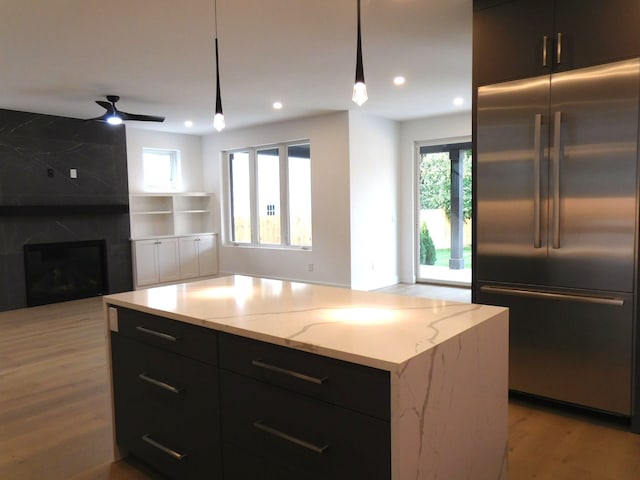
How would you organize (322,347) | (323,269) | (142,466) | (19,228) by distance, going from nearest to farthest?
(322,347) < (142,466) < (19,228) < (323,269)

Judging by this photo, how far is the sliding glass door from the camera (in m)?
7.25

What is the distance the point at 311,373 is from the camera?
1.51m

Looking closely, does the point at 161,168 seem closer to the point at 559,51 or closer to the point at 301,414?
the point at 559,51

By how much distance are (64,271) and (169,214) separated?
203 centimetres

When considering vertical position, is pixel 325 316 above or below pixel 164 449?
above

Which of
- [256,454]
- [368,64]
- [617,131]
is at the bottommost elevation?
[256,454]

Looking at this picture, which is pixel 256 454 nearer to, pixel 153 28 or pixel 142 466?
pixel 142 466

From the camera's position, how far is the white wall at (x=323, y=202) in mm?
6789

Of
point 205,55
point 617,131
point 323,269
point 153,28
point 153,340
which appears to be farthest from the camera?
point 323,269

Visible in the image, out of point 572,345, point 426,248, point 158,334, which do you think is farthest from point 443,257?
point 158,334

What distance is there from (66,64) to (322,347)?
4.15m

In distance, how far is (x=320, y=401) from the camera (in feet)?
4.93

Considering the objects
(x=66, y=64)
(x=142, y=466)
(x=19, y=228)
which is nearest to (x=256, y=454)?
(x=142, y=466)

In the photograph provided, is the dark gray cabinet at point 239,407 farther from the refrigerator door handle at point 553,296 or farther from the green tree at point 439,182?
the green tree at point 439,182
